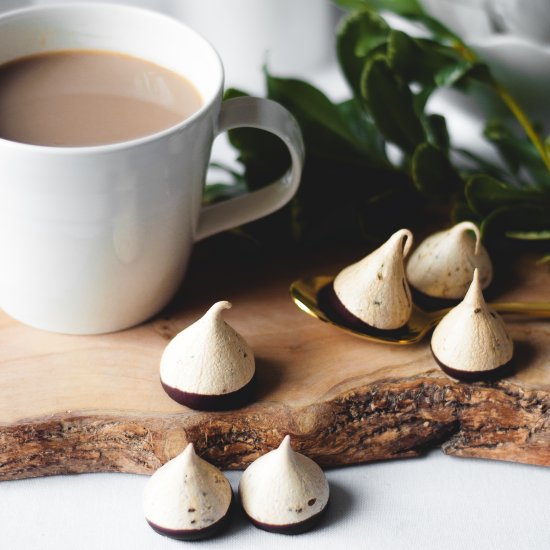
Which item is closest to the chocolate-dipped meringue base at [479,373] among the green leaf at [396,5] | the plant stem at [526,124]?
the plant stem at [526,124]

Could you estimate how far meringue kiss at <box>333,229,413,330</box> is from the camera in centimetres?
75

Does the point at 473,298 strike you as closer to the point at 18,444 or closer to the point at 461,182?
the point at 461,182

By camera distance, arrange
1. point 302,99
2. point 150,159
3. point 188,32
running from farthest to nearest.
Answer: point 302,99 < point 188,32 < point 150,159

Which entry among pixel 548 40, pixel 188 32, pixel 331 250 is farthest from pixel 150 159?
pixel 548 40

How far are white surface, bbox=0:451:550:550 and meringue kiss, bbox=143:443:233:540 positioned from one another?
0.03 m

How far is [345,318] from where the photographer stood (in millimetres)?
775

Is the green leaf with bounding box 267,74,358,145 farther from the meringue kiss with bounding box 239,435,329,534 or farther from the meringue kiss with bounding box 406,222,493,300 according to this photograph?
the meringue kiss with bounding box 239,435,329,534

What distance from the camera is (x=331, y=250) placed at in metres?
0.89

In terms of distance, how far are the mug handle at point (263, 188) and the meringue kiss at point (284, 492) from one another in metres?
0.22

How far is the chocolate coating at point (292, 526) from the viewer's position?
698 millimetres

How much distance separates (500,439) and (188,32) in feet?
1.35

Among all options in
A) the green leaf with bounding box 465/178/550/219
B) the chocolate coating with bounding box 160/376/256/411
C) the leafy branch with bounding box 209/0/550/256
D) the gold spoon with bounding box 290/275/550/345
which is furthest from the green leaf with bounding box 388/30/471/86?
the chocolate coating with bounding box 160/376/256/411

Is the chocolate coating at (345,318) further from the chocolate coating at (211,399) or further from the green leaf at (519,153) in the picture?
the green leaf at (519,153)

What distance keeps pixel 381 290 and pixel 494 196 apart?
0.16 m
